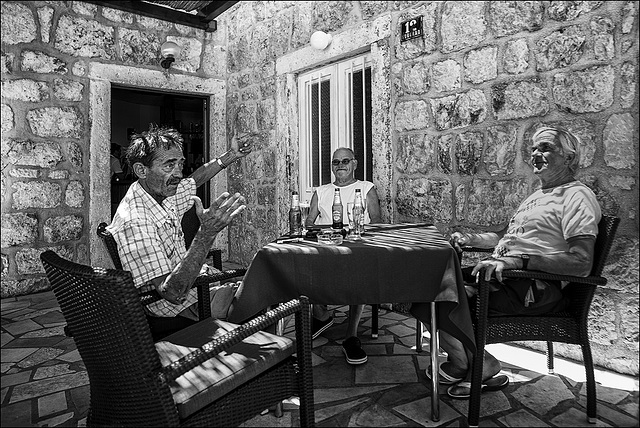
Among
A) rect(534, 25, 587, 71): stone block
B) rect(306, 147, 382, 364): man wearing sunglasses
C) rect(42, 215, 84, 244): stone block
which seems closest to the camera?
rect(534, 25, 587, 71): stone block

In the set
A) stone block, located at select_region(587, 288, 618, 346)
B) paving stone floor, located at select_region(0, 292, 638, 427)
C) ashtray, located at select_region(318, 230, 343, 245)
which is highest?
ashtray, located at select_region(318, 230, 343, 245)

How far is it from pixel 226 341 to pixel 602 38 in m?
2.63

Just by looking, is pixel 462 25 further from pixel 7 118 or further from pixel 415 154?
pixel 7 118

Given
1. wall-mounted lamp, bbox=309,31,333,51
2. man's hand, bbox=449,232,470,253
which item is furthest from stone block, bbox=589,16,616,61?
wall-mounted lamp, bbox=309,31,333,51

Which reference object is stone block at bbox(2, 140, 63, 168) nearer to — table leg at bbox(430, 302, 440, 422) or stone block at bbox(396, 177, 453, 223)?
stone block at bbox(396, 177, 453, 223)

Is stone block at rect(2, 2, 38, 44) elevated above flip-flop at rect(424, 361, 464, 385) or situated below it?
above

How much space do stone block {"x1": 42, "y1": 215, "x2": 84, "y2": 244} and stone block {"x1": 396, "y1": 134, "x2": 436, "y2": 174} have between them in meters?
3.46

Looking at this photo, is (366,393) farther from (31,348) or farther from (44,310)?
(44,310)

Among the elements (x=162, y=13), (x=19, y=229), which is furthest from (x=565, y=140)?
(x=19, y=229)

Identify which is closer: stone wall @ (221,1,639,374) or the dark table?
the dark table

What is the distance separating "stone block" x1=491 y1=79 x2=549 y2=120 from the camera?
2876 millimetres

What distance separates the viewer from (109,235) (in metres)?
2.14

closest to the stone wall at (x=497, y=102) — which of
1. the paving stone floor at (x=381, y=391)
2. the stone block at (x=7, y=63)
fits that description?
the paving stone floor at (x=381, y=391)

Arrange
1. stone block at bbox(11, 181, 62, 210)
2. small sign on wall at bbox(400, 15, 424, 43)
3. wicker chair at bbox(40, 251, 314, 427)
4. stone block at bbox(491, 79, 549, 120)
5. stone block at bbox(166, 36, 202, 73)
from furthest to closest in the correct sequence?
stone block at bbox(166, 36, 202, 73)
stone block at bbox(11, 181, 62, 210)
small sign on wall at bbox(400, 15, 424, 43)
stone block at bbox(491, 79, 549, 120)
wicker chair at bbox(40, 251, 314, 427)
